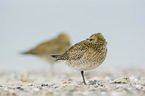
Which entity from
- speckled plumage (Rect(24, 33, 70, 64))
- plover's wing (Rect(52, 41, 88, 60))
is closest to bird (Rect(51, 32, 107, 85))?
plover's wing (Rect(52, 41, 88, 60))

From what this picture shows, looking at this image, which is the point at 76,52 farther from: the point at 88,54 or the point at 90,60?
the point at 90,60

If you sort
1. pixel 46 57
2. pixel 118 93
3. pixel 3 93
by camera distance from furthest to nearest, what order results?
pixel 46 57
pixel 3 93
pixel 118 93

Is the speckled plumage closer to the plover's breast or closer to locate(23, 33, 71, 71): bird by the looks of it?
locate(23, 33, 71, 71): bird

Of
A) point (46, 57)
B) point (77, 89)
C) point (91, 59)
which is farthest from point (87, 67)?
point (46, 57)

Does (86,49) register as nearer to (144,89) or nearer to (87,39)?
(87,39)

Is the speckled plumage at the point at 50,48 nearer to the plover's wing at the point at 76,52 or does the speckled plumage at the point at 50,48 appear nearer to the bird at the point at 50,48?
the bird at the point at 50,48

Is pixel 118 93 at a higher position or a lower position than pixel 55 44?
lower
